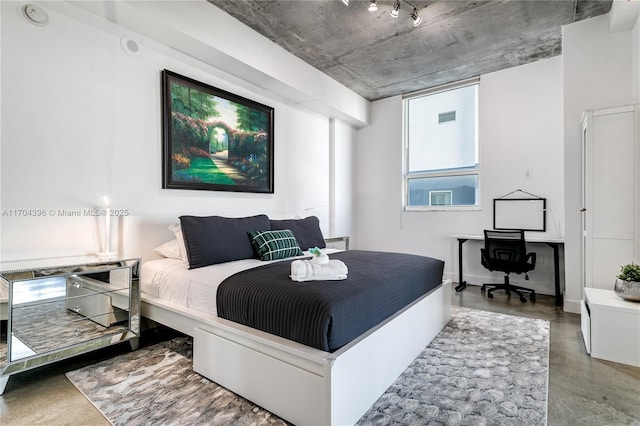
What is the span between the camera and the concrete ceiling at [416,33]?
2973mm

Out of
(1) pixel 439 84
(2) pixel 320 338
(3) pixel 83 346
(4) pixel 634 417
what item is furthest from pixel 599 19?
(3) pixel 83 346

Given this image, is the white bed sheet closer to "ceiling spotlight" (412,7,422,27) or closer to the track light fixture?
the track light fixture

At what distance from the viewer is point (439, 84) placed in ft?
15.6

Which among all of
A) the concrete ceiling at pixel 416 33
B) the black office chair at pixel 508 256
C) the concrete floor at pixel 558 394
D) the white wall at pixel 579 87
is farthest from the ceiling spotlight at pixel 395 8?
the concrete floor at pixel 558 394

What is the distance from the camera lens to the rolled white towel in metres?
1.86

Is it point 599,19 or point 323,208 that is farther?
point 323,208

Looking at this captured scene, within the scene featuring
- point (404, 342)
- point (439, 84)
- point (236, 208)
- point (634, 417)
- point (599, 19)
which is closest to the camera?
point (634, 417)

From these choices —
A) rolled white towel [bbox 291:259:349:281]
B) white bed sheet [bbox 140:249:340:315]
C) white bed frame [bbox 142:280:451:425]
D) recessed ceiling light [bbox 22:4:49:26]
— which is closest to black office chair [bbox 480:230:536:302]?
white bed frame [bbox 142:280:451:425]

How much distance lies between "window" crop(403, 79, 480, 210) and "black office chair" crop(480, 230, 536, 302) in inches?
34.2

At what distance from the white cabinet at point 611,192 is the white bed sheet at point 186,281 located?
2913mm

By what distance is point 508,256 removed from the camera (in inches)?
151

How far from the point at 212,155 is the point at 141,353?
1.91 m

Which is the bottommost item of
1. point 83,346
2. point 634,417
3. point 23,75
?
point 634,417

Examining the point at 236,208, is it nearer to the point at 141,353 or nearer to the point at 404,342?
the point at 141,353
